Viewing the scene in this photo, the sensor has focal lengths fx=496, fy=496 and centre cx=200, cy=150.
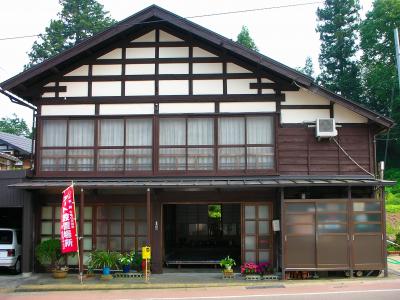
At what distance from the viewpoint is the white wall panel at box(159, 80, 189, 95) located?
17.9 meters

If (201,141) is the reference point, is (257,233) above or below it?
below

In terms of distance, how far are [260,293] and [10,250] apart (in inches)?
355

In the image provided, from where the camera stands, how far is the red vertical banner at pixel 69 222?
15758 millimetres

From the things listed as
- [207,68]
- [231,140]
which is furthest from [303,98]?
[207,68]

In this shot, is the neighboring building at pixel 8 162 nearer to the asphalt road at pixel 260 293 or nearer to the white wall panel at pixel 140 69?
the white wall panel at pixel 140 69

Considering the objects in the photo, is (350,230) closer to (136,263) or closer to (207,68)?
(136,263)

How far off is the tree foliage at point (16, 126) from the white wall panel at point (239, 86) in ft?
216

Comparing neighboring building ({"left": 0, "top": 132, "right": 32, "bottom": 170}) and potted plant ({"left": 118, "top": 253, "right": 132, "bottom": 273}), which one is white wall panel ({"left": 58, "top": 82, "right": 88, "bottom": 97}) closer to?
potted plant ({"left": 118, "top": 253, "right": 132, "bottom": 273})

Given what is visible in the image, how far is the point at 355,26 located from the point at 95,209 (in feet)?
142

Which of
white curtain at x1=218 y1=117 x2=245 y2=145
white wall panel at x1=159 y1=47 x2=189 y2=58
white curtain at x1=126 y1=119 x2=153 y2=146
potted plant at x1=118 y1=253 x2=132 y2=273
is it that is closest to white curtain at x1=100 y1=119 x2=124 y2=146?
white curtain at x1=126 y1=119 x2=153 y2=146

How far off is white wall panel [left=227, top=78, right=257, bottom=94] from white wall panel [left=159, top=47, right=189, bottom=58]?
1912 millimetres

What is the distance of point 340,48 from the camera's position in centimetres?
5266

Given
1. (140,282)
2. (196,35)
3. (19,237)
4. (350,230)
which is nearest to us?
(140,282)

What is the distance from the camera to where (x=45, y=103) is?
59.6 feet
